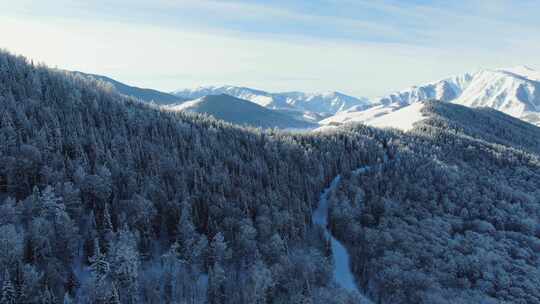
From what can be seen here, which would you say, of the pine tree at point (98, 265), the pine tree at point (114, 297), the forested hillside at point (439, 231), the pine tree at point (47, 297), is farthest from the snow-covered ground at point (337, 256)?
the pine tree at point (47, 297)

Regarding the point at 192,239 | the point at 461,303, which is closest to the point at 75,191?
the point at 192,239

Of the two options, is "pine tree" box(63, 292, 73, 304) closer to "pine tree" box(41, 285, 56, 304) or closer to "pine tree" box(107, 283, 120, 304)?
"pine tree" box(41, 285, 56, 304)

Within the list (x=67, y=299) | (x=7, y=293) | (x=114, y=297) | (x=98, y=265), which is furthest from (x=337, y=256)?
(x=7, y=293)

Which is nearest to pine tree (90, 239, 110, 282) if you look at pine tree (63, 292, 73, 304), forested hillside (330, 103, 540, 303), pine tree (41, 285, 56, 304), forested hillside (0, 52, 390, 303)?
forested hillside (0, 52, 390, 303)

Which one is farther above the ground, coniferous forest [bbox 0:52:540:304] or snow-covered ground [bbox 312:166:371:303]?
coniferous forest [bbox 0:52:540:304]

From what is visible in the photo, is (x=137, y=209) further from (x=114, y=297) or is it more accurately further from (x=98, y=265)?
(x=114, y=297)

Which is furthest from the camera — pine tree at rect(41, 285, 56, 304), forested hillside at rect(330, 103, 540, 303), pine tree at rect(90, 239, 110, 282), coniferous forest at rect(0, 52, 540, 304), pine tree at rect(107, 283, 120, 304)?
forested hillside at rect(330, 103, 540, 303)
